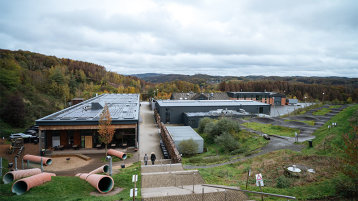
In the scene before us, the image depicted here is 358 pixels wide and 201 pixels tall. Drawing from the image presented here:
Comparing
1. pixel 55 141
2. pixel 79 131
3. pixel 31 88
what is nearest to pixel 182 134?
pixel 79 131

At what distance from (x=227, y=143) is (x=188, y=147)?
393cm

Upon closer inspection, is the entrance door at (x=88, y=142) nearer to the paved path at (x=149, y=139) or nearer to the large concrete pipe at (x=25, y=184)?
the paved path at (x=149, y=139)

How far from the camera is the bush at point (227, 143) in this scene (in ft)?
67.4

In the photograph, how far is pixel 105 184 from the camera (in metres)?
10.9

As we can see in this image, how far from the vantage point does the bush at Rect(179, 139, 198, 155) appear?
20438 mm

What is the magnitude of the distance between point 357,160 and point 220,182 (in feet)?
20.1

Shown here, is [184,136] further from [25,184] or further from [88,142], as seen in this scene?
[25,184]

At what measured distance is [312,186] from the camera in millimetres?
9727

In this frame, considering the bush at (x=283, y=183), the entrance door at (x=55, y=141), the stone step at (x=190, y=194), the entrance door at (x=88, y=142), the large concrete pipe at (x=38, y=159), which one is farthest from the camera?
the entrance door at (x=88, y=142)

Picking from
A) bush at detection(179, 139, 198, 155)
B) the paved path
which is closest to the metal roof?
the paved path

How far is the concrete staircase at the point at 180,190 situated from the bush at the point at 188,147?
25.8 ft

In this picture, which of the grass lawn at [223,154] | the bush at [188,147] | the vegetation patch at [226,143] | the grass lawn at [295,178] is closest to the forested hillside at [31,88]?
the grass lawn at [295,178]

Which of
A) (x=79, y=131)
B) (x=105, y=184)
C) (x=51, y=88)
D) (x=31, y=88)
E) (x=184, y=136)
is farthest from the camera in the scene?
(x=51, y=88)

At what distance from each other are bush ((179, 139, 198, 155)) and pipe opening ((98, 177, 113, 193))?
34.3 feet
